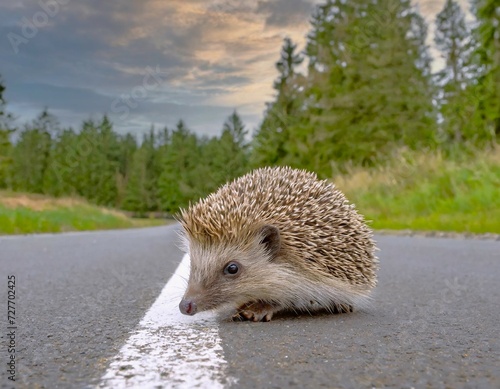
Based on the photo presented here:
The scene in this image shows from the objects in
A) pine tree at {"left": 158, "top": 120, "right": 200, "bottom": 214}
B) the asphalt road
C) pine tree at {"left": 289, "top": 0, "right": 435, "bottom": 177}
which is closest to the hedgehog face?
the asphalt road

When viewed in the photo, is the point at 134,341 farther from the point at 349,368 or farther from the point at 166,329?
the point at 349,368

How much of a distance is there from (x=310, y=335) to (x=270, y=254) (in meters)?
Answer: 1.22

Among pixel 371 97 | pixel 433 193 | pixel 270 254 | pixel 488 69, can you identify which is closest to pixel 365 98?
pixel 371 97

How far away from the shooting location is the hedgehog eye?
14.6 ft

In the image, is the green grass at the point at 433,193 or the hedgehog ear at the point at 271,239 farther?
the green grass at the point at 433,193

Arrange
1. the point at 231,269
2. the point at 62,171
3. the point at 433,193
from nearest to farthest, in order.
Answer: the point at 231,269 < the point at 433,193 < the point at 62,171

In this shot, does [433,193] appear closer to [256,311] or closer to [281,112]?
[256,311]

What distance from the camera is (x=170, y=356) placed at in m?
2.76

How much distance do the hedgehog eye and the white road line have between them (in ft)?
1.39

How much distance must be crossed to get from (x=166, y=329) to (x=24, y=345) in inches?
33.2

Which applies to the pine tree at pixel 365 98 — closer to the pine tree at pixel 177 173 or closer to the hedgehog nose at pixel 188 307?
the hedgehog nose at pixel 188 307

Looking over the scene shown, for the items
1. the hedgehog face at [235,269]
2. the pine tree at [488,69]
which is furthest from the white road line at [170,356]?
the pine tree at [488,69]

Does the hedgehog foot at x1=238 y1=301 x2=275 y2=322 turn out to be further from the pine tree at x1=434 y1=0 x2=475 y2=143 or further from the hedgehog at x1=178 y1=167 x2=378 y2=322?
the pine tree at x1=434 y1=0 x2=475 y2=143

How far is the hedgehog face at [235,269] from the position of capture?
14.1 ft
